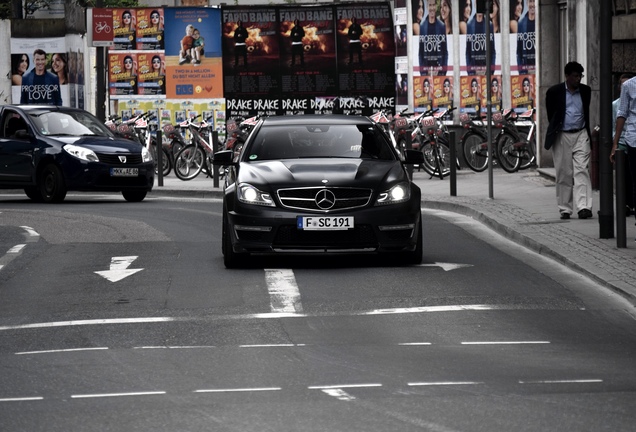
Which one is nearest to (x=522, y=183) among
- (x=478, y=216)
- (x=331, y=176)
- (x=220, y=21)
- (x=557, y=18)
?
(x=557, y=18)

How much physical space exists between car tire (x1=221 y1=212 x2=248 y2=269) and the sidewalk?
297 cm

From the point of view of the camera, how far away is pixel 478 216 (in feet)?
67.4

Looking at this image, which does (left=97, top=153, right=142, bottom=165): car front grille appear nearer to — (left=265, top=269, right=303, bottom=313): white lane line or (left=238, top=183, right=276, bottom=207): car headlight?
(left=238, top=183, right=276, bottom=207): car headlight

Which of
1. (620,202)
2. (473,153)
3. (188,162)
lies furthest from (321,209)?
(188,162)

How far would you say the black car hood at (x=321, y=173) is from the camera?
559 inches

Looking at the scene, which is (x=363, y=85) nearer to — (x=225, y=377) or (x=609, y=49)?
(x=609, y=49)

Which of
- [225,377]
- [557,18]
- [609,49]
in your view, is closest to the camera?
[225,377]

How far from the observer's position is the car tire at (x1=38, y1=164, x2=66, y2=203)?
25.9 meters

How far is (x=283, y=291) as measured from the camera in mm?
12648

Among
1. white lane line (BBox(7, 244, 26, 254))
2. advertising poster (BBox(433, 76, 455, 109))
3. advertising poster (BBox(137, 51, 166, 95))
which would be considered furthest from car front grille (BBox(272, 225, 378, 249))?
advertising poster (BBox(137, 51, 166, 95))

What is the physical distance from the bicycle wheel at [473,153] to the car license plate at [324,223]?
1608cm

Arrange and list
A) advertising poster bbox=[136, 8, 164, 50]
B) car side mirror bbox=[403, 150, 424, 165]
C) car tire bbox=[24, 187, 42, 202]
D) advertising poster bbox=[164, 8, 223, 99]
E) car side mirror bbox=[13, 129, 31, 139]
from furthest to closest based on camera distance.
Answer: advertising poster bbox=[136, 8, 164, 50] < advertising poster bbox=[164, 8, 223, 99] < car tire bbox=[24, 187, 42, 202] < car side mirror bbox=[13, 129, 31, 139] < car side mirror bbox=[403, 150, 424, 165]

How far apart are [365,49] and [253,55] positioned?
7.90 ft

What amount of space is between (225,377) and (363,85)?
25583mm
